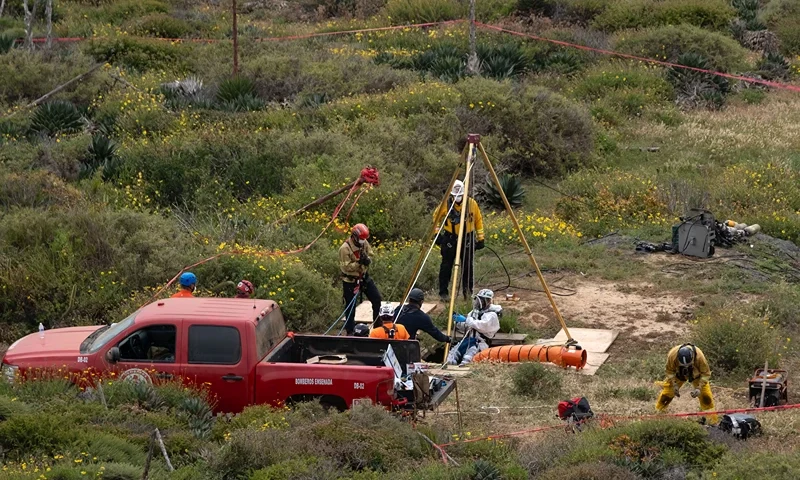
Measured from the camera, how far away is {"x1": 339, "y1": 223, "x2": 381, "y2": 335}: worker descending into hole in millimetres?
16281

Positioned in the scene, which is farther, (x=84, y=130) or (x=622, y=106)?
(x=622, y=106)

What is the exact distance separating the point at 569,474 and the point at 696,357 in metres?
2.71

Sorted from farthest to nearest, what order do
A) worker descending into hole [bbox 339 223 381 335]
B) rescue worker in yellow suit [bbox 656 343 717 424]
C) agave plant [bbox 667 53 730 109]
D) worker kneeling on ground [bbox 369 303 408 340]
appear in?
agave plant [bbox 667 53 730 109]
worker descending into hole [bbox 339 223 381 335]
worker kneeling on ground [bbox 369 303 408 340]
rescue worker in yellow suit [bbox 656 343 717 424]

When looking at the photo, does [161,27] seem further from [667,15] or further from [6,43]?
[667,15]

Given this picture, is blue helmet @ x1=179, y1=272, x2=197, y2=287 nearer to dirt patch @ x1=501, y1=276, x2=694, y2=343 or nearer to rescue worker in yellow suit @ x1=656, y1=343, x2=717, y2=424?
dirt patch @ x1=501, y1=276, x2=694, y2=343

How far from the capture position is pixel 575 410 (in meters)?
12.4

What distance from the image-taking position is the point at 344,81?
29219mm

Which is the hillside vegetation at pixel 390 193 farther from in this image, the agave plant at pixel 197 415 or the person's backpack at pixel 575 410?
the person's backpack at pixel 575 410

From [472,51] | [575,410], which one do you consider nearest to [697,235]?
[575,410]

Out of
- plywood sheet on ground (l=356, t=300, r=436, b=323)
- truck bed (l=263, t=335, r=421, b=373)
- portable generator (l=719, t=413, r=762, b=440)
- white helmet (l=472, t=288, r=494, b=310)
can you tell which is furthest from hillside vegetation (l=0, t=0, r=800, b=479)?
white helmet (l=472, t=288, r=494, b=310)

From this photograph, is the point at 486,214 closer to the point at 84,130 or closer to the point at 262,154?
the point at 262,154

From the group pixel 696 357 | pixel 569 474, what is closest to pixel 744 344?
pixel 696 357

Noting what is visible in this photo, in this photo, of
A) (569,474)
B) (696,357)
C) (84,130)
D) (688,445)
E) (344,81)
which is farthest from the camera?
(344,81)

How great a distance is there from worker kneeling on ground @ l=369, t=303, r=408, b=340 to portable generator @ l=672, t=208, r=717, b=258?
6548 mm
